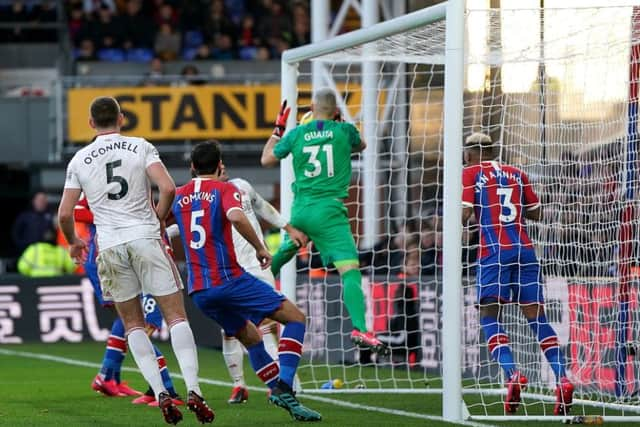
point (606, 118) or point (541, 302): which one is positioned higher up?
point (606, 118)

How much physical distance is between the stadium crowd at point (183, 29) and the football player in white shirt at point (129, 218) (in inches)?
648

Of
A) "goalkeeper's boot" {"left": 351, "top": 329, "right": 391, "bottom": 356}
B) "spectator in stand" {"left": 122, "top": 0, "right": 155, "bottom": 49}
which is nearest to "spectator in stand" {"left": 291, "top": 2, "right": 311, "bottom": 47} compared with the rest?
"spectator in stand" {"left": 122, "top": 0, "right": 155, "bottom": 49}

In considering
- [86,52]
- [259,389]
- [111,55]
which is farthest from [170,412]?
[111,55]

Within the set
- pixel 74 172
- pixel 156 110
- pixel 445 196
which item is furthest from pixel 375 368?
pixel 156 110

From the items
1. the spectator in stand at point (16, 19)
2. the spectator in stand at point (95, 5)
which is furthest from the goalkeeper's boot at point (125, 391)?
the spectator in stand at point (16, 19)

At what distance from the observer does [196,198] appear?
891cm

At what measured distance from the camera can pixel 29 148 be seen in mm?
24000

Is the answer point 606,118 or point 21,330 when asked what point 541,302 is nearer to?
point 606,118

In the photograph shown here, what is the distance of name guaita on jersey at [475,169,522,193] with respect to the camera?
1015 centimetres

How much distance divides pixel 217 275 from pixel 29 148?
15.8 meters

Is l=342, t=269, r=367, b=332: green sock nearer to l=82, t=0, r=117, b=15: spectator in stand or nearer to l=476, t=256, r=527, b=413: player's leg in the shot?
l=476, t=256, r=527, b=413: player's leg

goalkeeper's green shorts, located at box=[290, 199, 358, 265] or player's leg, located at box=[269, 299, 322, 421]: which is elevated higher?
goalkeeper's green shorts, located at box=[290, 199, 358, 265]

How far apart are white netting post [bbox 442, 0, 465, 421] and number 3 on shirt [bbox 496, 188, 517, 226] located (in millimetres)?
1081

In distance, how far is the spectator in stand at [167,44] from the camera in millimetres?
25312
